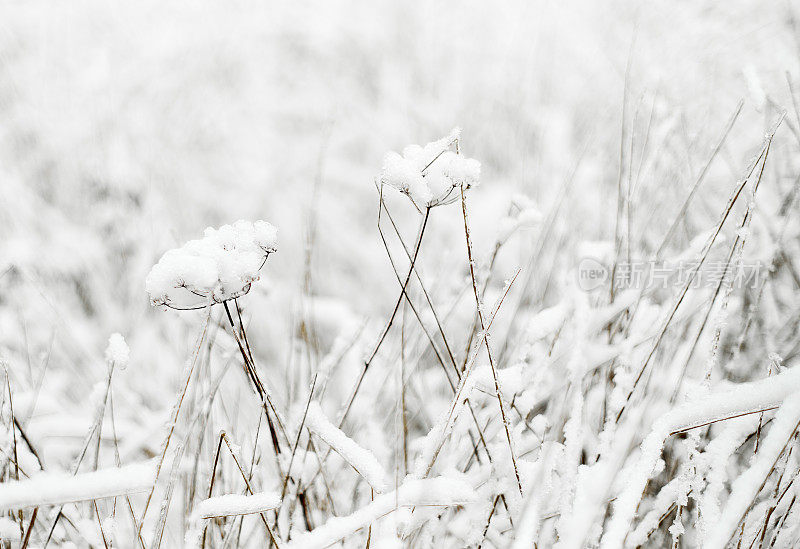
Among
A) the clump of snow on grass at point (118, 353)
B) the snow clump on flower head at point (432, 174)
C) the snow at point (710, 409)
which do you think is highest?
the snow clump on flower head at point (432, 174)

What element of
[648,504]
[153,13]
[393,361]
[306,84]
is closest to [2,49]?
[153,13]

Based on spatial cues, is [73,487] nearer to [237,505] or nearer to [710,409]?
[237,505]

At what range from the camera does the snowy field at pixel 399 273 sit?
42cm

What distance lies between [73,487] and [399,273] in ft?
3.16

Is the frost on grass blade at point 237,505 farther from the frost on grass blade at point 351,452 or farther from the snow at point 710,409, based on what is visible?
the snow at point 710,409

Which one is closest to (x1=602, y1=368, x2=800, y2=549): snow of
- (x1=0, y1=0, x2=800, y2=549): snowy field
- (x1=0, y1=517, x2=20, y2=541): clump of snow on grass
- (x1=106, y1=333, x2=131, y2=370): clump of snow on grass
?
(x1=0, y1=0, x2=800, y2=549): snowy field

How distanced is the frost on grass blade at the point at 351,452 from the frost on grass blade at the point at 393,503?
0.08 feet

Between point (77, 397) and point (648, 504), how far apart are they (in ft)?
3.45

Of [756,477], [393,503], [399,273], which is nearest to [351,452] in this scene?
[393,503]

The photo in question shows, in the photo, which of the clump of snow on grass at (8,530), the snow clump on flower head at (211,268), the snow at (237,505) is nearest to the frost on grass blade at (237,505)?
the snow at (237,505)

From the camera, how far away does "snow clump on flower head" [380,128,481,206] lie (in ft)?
1.29

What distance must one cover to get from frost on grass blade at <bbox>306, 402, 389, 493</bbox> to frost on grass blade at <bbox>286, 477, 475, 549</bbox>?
24mm

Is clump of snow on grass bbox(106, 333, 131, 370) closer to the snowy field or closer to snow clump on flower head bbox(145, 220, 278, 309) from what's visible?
the snowy field

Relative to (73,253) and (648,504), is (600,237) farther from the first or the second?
→ (73,253)
